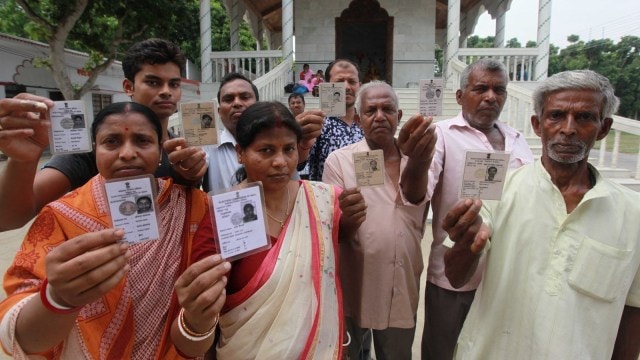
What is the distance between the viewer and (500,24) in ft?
45.5

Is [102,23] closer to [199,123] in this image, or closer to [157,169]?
[199,123]

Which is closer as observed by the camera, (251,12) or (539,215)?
(539,215)

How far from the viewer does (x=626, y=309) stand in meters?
1.63

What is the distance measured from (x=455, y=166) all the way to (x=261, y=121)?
1.24 metres

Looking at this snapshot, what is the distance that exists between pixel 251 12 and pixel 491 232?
15811 mm

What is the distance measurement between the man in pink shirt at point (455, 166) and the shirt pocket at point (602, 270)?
78cm

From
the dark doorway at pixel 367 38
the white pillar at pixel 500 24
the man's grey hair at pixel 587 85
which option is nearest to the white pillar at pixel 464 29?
the white pillar at pixel 500 24

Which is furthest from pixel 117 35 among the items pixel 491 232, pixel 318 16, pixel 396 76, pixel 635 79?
pixel 635 79

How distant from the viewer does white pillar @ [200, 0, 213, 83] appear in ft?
35.7

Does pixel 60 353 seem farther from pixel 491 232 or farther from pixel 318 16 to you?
pixel 318 16

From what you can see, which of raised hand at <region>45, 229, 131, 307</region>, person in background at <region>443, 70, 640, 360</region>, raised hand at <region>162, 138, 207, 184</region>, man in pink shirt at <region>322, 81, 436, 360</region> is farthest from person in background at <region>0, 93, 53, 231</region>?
person in background at <region>443, 70, 640, 360</region>

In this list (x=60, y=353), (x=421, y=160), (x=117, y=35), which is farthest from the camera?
(x=117, y=35)

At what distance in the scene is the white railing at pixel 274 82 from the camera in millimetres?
9312

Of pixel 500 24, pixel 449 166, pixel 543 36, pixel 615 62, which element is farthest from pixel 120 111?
pixel 615 62
